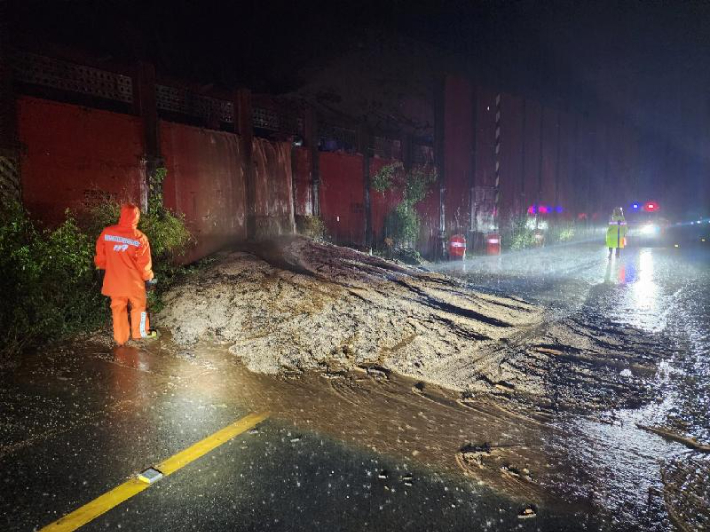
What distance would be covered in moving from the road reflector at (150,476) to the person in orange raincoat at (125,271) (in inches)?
113

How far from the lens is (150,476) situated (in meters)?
2.67

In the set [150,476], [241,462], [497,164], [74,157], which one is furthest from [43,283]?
[497,164]

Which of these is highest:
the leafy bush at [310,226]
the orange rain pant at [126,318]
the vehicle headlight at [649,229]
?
the leafy bush at [310,226]

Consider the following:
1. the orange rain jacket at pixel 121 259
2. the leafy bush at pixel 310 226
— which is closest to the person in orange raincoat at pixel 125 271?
the orange rain jacket at pixel 121 259

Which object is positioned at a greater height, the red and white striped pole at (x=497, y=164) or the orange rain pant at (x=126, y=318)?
the red and white striped pole at (x=497, y=164)

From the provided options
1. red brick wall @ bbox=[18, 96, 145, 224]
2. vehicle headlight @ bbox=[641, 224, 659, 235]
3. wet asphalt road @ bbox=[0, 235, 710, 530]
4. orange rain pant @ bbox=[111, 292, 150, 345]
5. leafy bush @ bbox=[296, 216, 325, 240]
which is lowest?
wet asphalt road @ bbox=[0, 235, 710, 530]

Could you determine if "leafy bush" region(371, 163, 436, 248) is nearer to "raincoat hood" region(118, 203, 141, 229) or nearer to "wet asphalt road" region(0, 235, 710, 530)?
"raincoat hood" region(118, 203, 141, 229)

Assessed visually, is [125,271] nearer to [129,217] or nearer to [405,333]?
[129,217]

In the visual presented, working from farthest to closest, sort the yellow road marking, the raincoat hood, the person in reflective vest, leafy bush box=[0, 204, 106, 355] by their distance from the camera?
the person in reflective vest
the raincoat hood
leafy bush box=[0, 204, 106, 355]
the yellow road marking

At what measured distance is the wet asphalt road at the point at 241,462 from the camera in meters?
2.33

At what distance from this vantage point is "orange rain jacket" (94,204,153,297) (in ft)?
16.5

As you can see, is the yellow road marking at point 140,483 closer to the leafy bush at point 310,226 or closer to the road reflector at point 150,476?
the road reflector at point 150,476

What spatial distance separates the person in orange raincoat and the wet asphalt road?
0.50 meters

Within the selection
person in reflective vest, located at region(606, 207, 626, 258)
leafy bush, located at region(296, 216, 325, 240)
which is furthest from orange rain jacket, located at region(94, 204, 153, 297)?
person in reflective vest, located at region(606, 207, 626, 258)
